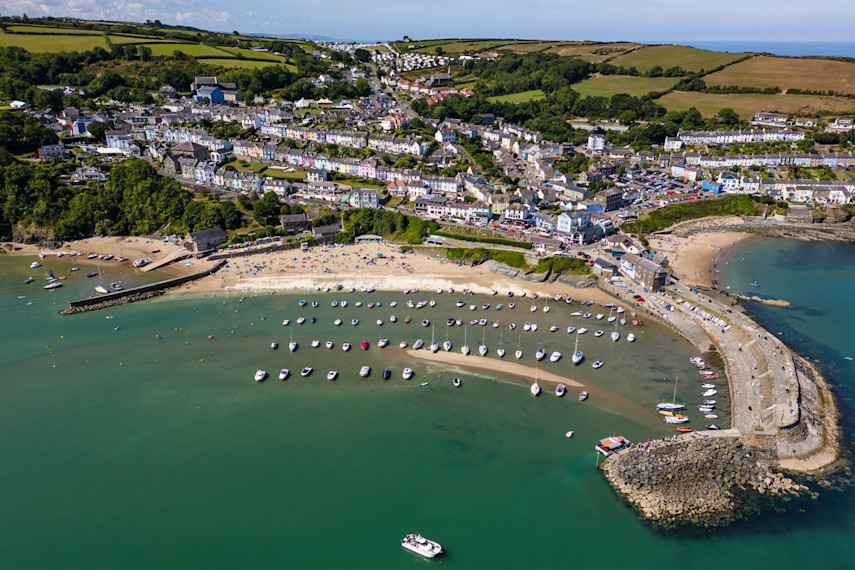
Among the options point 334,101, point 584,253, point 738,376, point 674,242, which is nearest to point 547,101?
point 334,101

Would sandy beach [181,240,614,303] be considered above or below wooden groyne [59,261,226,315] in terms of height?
above

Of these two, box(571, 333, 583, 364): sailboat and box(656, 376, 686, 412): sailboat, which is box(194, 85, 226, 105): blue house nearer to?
box(571, 333, 583, 364): sailboat

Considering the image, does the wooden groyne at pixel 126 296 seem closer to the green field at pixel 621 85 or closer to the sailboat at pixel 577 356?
the sailboat at pixel 577 356

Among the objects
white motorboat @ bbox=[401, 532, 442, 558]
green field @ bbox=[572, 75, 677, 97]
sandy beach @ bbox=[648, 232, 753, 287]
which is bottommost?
white motorboat @ bbox=[401, 532, 442, 558]

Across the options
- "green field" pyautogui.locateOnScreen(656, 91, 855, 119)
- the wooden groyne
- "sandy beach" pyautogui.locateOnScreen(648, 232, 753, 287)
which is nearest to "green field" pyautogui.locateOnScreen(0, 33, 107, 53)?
the wooden groyne

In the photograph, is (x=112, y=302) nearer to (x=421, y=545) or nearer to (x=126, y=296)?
(x=126, y=296)

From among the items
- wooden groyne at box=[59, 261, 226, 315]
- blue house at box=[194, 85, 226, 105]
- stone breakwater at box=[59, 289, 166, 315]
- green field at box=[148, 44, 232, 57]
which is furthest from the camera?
green field at box=[148, 44, 232, 57]

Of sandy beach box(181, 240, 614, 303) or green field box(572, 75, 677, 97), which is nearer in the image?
sandy beach box(181, 240, 614, 303)
